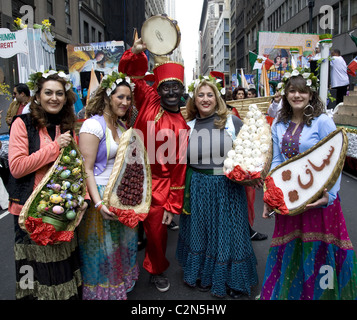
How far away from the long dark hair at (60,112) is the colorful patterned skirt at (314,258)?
5.97 feet

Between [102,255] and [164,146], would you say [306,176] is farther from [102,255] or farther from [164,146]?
[102,255]

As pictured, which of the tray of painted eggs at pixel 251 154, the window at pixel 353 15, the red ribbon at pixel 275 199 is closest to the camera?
the red ribbon at pixel 275 199

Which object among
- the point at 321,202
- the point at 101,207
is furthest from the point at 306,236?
the point at 101,207

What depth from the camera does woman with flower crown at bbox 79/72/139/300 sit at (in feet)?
8.04

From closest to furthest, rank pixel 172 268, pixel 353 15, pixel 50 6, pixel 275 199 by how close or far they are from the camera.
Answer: pixel 275 199, pixel 172 268, pixel 50 6, pixel 353 15

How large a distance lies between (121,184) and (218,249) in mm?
1109

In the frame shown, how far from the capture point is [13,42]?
4910mm

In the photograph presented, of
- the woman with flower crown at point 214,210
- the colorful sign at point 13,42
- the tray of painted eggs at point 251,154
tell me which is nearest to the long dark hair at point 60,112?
the woman with flower crown at point 214,210

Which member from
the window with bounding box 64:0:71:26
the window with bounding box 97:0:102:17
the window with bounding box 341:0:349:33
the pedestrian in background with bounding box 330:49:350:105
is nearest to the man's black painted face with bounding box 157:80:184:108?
the pedestrian in background with bounding box 330:49:350:105

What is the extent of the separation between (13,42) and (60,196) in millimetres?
4034

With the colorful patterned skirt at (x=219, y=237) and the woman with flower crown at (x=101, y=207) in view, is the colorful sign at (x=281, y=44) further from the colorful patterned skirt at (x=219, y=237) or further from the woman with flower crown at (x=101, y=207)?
the woman with flower crown at (x=101, y=207)

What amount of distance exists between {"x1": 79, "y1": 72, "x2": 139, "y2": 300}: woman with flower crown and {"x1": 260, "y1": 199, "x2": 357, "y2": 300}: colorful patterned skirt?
4.29ft

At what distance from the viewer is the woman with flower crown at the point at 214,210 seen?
2.81 m
